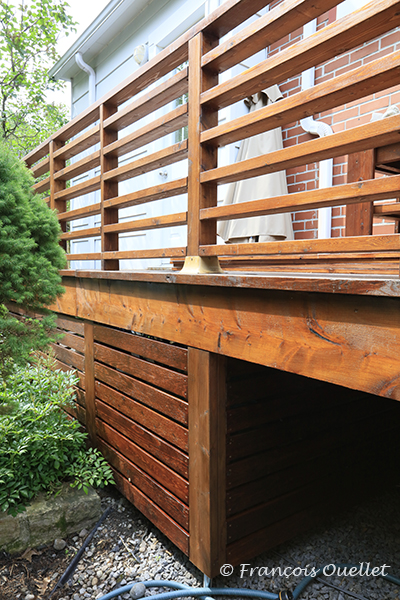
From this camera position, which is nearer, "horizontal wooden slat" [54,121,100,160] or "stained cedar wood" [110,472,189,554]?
"stained cedar wood" [110,472,189,554]

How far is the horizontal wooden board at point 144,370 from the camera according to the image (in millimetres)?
2064

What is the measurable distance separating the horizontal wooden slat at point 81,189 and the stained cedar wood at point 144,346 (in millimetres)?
1048

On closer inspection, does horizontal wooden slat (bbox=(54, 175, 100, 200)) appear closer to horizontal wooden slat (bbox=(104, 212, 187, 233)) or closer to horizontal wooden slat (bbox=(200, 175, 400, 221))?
horizontal wooden slat (bbox=(104, 212, 187, 233))

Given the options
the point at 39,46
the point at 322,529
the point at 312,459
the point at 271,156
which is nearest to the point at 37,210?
the point at 271,156

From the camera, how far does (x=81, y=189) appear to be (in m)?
3.26

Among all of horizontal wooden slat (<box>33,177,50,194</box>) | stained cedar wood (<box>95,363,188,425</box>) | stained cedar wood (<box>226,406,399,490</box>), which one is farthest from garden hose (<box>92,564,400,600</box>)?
horizontal wooden slat (<box>33,177,50,194</box>)

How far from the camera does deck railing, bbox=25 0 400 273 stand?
122 centimetres

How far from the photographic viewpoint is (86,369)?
3086 mm

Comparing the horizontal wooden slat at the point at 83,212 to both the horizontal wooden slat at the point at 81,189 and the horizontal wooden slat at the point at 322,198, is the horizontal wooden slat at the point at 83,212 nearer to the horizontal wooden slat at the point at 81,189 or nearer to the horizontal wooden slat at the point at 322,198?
the horizontal wooden slat at the point at 81,189

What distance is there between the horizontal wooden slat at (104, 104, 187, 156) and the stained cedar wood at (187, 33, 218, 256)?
0.14 metres

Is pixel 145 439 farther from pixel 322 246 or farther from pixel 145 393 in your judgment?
pixel 322 246

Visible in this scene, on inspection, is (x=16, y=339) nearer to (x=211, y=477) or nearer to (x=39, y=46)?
(x=211, y=477)

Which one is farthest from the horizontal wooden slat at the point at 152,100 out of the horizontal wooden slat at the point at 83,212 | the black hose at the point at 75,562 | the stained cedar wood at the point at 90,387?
the black hose at the point at 75,562

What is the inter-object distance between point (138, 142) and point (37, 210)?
0.79 metres
